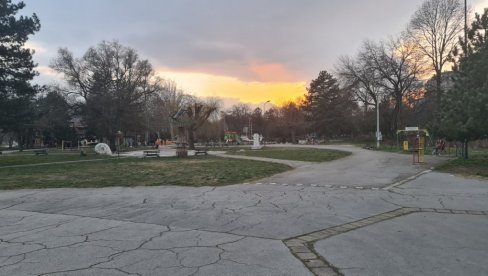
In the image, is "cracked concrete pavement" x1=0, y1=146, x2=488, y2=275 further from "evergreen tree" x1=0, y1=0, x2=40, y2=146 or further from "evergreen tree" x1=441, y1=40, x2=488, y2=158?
"evergreen tree" x1=0, y1=0, x2=40, y2=146

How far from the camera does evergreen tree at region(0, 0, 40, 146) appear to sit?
29.5 meters

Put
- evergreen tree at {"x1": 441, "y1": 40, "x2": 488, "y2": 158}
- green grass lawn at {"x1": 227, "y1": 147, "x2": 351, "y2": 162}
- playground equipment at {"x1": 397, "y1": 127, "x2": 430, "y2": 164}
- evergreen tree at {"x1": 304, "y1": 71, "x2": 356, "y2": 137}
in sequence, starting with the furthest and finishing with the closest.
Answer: evergreen tree at {"x1": 304, "y1": 71, "x2": 356, "y2": 137} → green grass lawn at {"x1": 227, "y1": 147, "x2": 351, "y2": 162} → playground equipment at {"x1": 397, "y1": 127, "x2": 430, "y2": 164} → evergreen tree at {"x1": 441, "y1": 40, "x2": 488, "y2": 158}

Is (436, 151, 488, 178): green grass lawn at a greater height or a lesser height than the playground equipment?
lesser

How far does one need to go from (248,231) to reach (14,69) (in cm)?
2922

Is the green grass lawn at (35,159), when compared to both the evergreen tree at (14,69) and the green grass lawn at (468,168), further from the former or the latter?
the green grass lawn at (468,168)

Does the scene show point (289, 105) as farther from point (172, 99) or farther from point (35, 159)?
point (35, 159)

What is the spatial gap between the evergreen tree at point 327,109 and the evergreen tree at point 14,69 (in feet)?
200

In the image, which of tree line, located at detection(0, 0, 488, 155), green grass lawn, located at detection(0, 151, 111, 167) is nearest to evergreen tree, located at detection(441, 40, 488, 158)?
tree line, located at detection(0, 0, 488, 155)

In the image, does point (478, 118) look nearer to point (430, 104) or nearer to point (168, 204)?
point (168, 204)

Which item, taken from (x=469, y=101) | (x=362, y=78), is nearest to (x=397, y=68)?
(x=362, y=78)

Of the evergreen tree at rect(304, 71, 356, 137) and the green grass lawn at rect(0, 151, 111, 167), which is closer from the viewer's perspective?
the green grass lawn at rect(0, 151, 111, 167)

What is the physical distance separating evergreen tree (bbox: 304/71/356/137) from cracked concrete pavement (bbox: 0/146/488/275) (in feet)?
236

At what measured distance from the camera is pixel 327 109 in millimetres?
85250

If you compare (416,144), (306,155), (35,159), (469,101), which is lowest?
(35,159)
